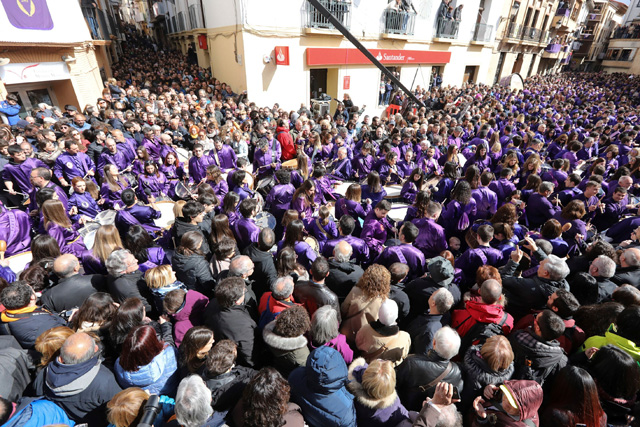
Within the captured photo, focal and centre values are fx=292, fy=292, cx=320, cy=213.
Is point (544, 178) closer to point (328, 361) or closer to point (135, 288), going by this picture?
point (328, 361)

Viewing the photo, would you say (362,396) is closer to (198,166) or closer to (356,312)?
(356,312)

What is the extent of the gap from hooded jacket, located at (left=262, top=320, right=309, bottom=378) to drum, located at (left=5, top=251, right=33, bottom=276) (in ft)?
12.3

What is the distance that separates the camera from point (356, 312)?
2.84m

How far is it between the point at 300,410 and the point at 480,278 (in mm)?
2086

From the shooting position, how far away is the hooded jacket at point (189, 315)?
104 inches

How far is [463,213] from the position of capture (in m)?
4.43

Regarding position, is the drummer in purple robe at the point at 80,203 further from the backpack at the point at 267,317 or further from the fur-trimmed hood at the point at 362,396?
the fur-trimmed hood at the point at 362,396

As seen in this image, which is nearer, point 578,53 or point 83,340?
point 83,340

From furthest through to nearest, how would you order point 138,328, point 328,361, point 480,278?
point 480,278 < point 138,328 < point 328,361

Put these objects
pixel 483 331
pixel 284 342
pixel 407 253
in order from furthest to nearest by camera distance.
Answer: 1. pixel 407 253
2. pixel 483 331
3. pixel 284 342

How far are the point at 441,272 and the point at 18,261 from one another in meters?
5.25

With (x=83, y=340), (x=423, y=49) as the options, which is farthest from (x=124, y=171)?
(x=423, y=49)

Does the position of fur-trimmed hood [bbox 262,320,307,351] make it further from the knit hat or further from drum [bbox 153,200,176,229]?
drum [bbox 153,200,176,229]

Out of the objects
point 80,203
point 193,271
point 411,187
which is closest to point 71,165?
point 80,203
